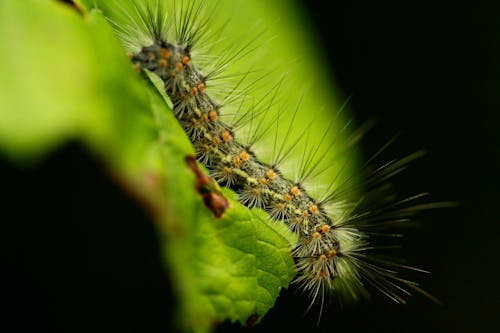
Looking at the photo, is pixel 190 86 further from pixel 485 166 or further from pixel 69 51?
pixel 485 166

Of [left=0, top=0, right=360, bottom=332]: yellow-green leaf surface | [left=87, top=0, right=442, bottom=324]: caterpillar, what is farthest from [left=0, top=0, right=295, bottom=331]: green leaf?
[left=87, top=0, right=442, bottom=324]: caterpillar

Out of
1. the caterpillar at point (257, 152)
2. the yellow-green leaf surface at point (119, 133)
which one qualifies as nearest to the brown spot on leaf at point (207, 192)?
the yellow-green leaf surface at point (119, 133)

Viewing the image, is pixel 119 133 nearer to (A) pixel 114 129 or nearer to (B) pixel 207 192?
(A) pixel 114 129

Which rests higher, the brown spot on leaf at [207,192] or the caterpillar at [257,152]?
the caterpillar at [257,152]

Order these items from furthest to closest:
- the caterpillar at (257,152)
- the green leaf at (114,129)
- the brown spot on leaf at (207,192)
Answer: the caterpillar at (257,152) < the brown spot on leaf at (207,192) < the green leaf at (114,129)

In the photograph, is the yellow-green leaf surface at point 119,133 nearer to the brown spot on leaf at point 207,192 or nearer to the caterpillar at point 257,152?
the brown spot on leaf at point 207,192

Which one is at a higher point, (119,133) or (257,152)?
(257,152)

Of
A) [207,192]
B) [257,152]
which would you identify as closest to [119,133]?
[207,192]
